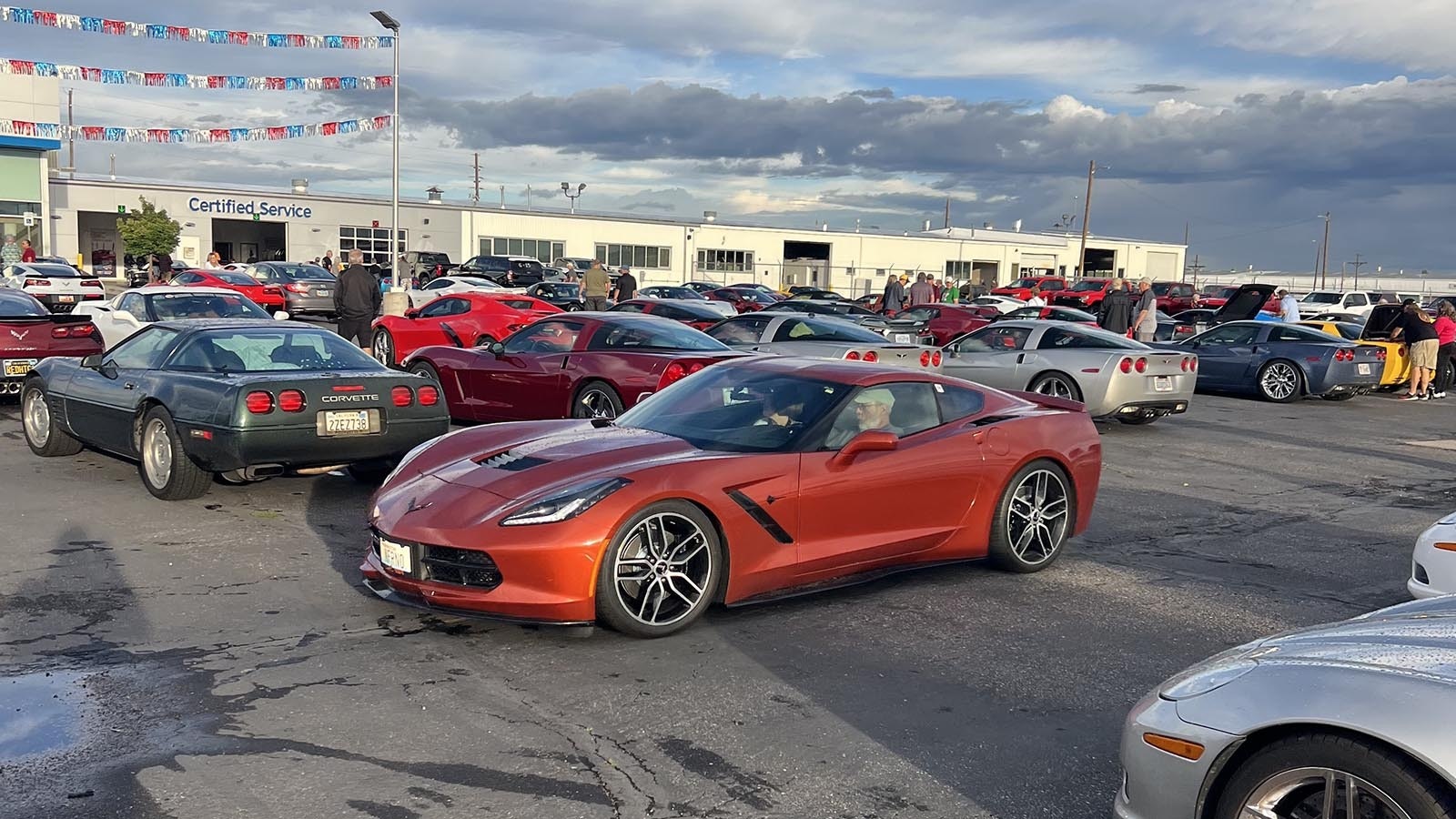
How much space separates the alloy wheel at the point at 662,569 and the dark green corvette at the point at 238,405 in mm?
3652

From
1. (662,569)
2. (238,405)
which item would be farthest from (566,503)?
(238,405)

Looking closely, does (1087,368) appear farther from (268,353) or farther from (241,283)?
(241,283)

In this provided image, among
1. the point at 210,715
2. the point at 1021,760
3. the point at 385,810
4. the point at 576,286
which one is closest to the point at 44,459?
the point at 210,715

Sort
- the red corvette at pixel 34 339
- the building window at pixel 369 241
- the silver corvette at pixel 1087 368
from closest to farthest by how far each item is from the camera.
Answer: the red corvette at pixel 34 339
the silver corvette at pixel 1087 368
the building window at pixel 369 241

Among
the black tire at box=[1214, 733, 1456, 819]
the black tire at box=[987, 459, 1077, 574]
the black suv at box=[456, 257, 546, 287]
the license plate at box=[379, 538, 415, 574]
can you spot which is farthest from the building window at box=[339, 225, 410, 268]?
the black tire at box=[1214, 733, 1456, 819]

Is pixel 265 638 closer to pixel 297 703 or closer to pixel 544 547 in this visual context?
pixel 297 703

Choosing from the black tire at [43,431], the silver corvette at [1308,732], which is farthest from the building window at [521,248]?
the silver corvette at [1308,732]

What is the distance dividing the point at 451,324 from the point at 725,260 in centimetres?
4761

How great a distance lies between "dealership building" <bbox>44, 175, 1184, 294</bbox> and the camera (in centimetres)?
5772

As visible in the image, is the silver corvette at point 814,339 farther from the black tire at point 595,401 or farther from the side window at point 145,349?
the side window at point 145,349

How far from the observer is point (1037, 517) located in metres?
6.98

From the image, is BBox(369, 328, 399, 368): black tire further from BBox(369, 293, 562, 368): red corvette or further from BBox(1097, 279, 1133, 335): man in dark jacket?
BBox(1097, 279, 1133, 335): man in dark jacket

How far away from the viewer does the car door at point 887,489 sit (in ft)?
19.6

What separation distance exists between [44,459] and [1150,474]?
9670 millimetres
